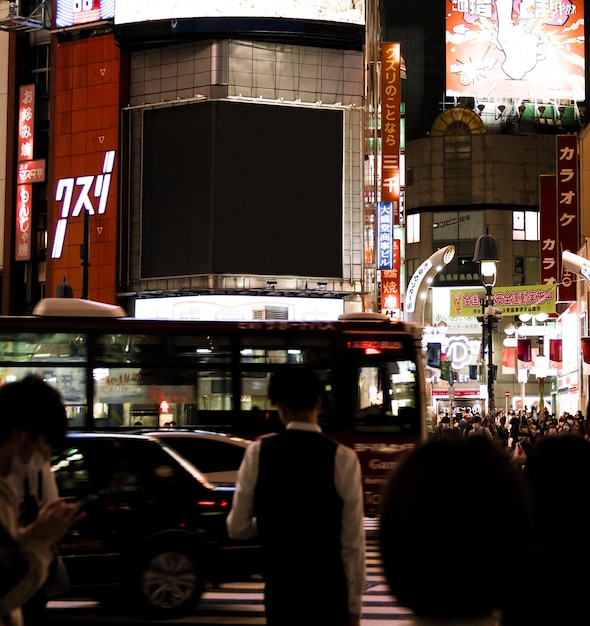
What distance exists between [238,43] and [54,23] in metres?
7.04

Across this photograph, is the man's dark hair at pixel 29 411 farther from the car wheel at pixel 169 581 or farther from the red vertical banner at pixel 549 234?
the red vertical banner at pixel 549 234

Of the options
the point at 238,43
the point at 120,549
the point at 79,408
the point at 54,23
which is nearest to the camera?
the point at 120,549

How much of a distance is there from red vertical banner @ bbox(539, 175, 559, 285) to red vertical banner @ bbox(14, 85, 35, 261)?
2126 centimetres

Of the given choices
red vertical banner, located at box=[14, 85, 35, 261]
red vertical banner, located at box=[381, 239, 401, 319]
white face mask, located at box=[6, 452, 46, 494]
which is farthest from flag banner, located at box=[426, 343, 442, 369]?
Result: white face mask, located at box=[6, 452, 46, 494]

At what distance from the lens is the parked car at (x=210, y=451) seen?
12.6m

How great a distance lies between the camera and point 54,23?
3991 cm

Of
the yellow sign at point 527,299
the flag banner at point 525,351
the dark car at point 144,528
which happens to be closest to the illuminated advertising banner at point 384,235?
the yellow sign at point 527,299

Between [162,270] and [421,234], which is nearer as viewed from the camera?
[162,270]

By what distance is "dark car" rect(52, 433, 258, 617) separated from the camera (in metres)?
10.2

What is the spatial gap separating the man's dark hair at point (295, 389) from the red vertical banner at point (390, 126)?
121ft

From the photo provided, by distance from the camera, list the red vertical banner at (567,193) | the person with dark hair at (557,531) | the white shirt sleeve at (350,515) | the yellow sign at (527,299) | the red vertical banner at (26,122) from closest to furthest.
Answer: the person with dark hair at (557,531) → the white shirt sleeve at (350,515) → the red vertical banner at (567,193) → the red vertical banner at (26,122) → the yellow sign at (527,299)

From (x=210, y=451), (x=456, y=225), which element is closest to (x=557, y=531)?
(x=210, y=451)

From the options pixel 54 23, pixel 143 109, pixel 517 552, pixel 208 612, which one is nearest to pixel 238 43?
pixel 143 109

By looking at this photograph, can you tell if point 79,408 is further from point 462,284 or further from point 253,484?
point 462,284
